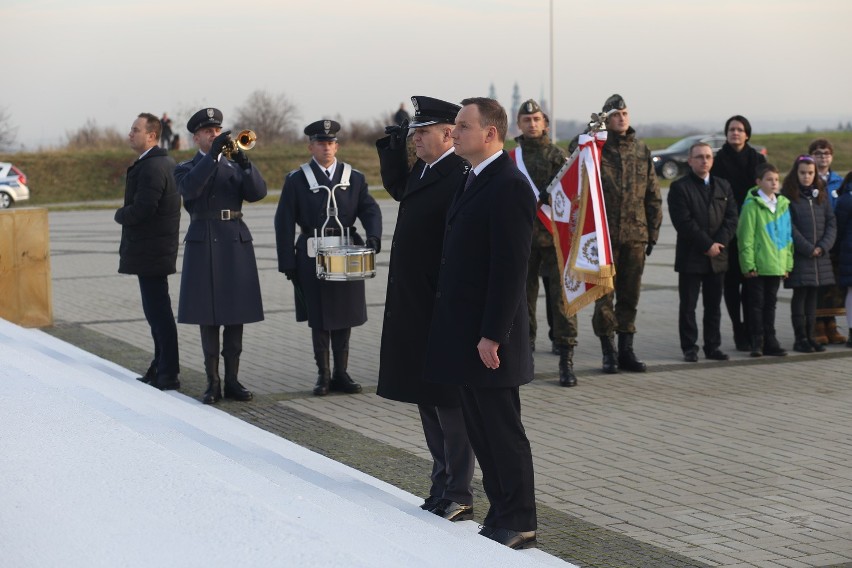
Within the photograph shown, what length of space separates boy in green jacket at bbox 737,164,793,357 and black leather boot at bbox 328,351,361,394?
353cm

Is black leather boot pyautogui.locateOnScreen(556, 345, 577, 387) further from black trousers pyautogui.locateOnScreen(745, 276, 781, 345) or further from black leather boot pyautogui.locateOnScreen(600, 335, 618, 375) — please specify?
black trousers pyautogui.locateOnScreen(745, 276, 781, 345)

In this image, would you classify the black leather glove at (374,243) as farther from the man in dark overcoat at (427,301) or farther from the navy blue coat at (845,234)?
the navy blue coat at (845,234)

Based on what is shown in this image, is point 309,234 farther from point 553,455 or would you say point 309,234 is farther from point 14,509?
point 14,509

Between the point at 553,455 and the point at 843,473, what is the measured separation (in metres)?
1.54

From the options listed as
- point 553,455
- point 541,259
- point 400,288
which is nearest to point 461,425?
point 400,288

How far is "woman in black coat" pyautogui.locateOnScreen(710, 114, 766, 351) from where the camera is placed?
11305 mm

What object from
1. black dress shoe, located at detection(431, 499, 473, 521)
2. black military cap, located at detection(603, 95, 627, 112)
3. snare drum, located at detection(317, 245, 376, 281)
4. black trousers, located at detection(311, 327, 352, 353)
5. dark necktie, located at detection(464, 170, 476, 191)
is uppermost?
black military cap, located at detection(603, 95, 627, 112)

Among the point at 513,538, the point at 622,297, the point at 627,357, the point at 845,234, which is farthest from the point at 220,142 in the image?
the point at 845,234

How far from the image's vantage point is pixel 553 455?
7.37 meters

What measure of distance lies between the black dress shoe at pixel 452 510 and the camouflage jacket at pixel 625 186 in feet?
15.2

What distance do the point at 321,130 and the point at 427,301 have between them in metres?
3.66

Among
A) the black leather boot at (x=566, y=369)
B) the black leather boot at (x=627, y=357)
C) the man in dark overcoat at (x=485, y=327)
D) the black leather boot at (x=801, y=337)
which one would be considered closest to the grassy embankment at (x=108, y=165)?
the black leather boot at (x=801, y=337)

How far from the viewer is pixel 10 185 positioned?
40.8m

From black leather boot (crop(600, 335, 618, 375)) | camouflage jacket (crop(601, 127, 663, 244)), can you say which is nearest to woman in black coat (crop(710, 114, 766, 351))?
camouflage jacket (crop(601, 127, 663, 244))
